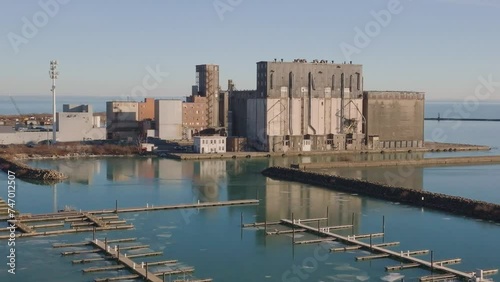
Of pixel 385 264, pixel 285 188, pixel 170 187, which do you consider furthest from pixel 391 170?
pixel 385 264

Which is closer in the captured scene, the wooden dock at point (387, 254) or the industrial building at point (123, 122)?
the wooden dock at point (387, 254)

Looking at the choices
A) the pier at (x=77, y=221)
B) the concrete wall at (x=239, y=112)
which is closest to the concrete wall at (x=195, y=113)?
the concrete wall at (x=239, y=112)

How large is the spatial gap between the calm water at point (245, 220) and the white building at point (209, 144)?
9.46ft

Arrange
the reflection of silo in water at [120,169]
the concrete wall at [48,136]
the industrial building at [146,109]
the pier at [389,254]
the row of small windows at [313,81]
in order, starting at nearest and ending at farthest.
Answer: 1. the pier at [389,254]
2. the reflection of silo in water at [120,169]
3. the row of small windows at [313,81]
4. the concrete wall at [48,136]
5. the industrial building at [146,109]

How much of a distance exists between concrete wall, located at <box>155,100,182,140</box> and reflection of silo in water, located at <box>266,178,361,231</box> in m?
10.5

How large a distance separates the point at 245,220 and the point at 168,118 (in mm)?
15409

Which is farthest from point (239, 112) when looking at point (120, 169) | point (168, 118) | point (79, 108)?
point (120, 169)

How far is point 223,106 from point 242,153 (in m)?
5.01

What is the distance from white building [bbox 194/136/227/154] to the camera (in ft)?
78.3

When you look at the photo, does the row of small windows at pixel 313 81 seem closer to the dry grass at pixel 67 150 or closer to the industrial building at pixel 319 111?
the industrial building at pixel 319 111

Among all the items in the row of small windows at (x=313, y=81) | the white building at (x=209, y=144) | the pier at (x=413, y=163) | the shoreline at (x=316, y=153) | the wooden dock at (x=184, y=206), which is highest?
the row of small windows at (x=313, y=81)

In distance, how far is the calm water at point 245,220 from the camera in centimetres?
868

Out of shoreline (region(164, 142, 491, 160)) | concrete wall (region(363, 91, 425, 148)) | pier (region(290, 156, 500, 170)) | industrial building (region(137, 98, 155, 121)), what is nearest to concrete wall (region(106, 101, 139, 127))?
industrial building (region(137, 98, 155, 121))

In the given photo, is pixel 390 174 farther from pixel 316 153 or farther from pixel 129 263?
pixel 129 263
